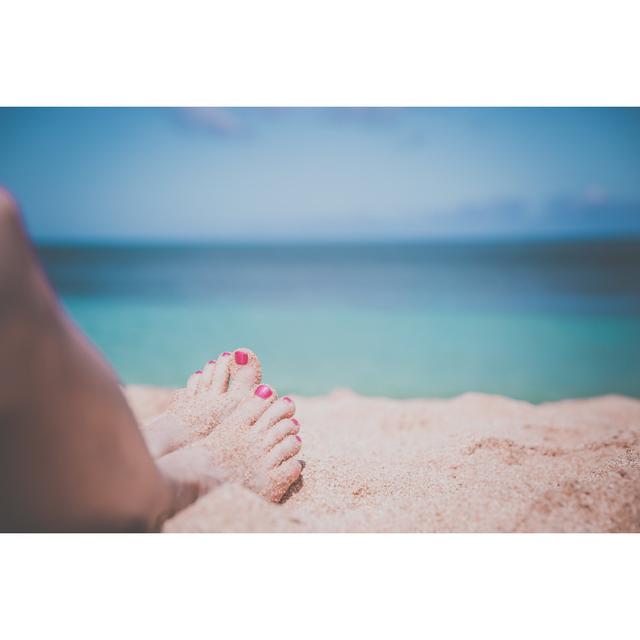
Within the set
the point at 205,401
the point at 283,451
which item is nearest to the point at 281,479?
the point at 283,451

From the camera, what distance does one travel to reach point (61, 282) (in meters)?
2.67

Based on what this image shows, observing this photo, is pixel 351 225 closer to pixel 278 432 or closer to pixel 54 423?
pixel 278 432

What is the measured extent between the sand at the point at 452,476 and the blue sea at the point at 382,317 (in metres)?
0.28

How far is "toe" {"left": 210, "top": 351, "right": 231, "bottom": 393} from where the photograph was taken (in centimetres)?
149

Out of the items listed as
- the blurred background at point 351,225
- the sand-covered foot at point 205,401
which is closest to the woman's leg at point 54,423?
the sand-covered foot at point 205,401

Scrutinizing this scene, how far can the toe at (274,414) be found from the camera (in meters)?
1.39

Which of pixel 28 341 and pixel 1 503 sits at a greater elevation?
pixel 28 341

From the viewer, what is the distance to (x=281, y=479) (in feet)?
4.24

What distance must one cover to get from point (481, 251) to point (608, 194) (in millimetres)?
1105

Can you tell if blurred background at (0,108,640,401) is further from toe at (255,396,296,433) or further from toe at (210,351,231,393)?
toe at (255,396,296,433)

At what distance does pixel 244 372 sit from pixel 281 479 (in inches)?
12.7
